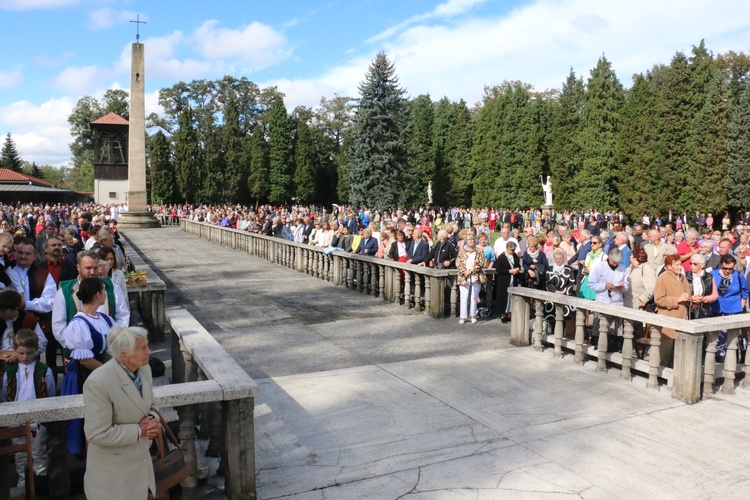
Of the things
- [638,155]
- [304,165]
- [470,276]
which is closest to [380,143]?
[638,155]

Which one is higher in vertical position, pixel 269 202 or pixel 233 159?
pixel 233 159

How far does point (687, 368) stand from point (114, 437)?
6250 mm

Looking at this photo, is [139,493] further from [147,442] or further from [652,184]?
[652,184]

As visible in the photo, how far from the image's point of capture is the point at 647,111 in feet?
160

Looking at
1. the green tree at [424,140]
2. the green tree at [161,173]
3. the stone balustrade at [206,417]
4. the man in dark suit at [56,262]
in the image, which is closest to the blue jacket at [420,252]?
the man in dark suit at [56,262]

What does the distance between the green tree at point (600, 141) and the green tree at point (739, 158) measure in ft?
38.4

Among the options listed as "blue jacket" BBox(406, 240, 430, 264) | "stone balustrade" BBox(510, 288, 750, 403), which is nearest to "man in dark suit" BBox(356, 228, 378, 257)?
"blue jacket" BBox(406, 240, 430, 264)

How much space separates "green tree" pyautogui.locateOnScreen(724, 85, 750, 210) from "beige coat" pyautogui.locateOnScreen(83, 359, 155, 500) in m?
46.2

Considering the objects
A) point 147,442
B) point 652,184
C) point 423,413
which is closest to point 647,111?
point 652,184

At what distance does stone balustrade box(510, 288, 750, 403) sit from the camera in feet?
22.7

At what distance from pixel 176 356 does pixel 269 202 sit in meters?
69.0

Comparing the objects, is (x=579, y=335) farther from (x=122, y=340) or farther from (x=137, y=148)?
(x=137, y=148)

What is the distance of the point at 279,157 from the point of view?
7181 cm

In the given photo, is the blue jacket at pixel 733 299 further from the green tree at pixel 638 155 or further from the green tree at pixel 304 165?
the green tree at pixel 304 165
